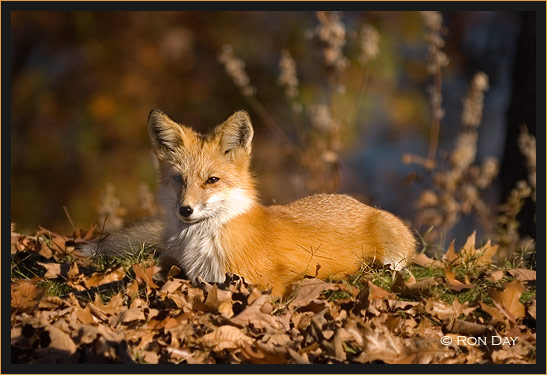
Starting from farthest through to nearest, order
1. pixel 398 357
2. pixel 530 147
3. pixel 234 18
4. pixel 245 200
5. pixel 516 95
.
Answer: pixel 234 18 < pixel 516 95 < pixel 530 147 < pixel 245 200 < pixel 398 357

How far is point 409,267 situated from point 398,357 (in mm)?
1848

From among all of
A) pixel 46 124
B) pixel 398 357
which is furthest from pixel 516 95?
pixel 46 124

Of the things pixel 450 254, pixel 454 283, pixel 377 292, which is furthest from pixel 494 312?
pixel 450 254

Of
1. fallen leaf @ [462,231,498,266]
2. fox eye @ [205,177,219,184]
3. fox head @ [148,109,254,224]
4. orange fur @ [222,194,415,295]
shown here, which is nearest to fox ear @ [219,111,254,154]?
fox head @ [148,109,254,224]

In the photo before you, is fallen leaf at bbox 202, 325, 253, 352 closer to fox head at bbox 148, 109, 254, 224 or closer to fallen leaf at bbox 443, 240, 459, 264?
fox head at bbox 148, 109, 254, 224

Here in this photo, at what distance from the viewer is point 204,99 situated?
1573cm

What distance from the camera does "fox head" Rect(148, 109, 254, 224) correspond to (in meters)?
5.39

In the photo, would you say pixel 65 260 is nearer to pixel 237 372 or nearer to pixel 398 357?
pixel 237 372

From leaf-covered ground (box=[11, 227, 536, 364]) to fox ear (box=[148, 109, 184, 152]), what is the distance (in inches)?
41.0

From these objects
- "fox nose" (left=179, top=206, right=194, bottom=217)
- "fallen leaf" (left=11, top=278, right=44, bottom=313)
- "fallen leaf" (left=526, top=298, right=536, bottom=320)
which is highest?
"fox nose" (left=179, top=206, right=194, bottom=217)

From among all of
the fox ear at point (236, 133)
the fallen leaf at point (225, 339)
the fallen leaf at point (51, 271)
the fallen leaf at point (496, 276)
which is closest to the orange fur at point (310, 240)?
the fox ear at point (236, 133)

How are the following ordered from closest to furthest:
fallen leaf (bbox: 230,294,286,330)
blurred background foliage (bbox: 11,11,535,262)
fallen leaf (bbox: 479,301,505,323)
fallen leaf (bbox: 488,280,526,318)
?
fallen leaf (bbox: 230,294,286,330) < fallen leaf (bbox: 479,301,505,323) < fallen leaf (bbox: 488,280,526,318) < blurred background foliage (bbox: 11,11,535,262)

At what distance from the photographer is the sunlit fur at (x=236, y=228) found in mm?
5352

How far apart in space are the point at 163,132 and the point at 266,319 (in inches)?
79.4
